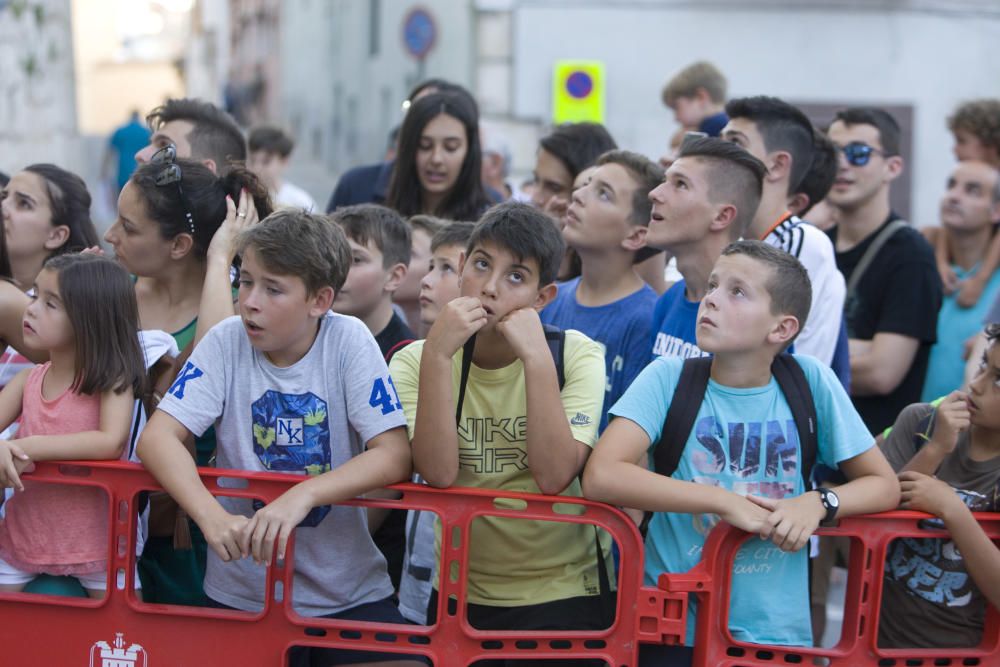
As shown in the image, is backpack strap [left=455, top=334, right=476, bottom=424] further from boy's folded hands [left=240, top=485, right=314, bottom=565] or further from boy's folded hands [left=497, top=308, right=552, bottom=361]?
boy's folded hands [left=240, top=485, right=314, bottom=565]

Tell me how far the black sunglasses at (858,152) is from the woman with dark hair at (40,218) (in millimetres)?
3477

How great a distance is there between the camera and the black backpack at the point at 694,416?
3607 millimetres

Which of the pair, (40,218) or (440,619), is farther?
(40,218)

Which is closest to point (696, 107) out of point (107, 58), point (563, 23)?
point (563, 23)

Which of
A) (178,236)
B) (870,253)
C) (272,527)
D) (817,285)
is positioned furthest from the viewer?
(870,253)

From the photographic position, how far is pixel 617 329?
449cm

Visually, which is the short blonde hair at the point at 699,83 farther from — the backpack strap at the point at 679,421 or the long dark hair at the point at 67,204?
the backpack strap at the point at 679,421

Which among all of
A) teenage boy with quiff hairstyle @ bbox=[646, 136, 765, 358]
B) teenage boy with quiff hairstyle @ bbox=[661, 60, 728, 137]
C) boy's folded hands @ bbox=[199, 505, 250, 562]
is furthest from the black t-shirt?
boy's folded hands @ bbox=[199, 505, 250, 562]

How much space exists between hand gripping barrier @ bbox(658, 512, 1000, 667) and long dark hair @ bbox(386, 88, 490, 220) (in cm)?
315

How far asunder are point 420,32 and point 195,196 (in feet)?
27.9

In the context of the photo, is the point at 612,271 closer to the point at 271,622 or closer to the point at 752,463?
the point at 752,463

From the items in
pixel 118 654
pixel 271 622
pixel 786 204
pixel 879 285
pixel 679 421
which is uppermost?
pixel 786 204

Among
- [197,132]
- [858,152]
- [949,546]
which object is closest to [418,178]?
[197,132]

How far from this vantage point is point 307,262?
3.63m
